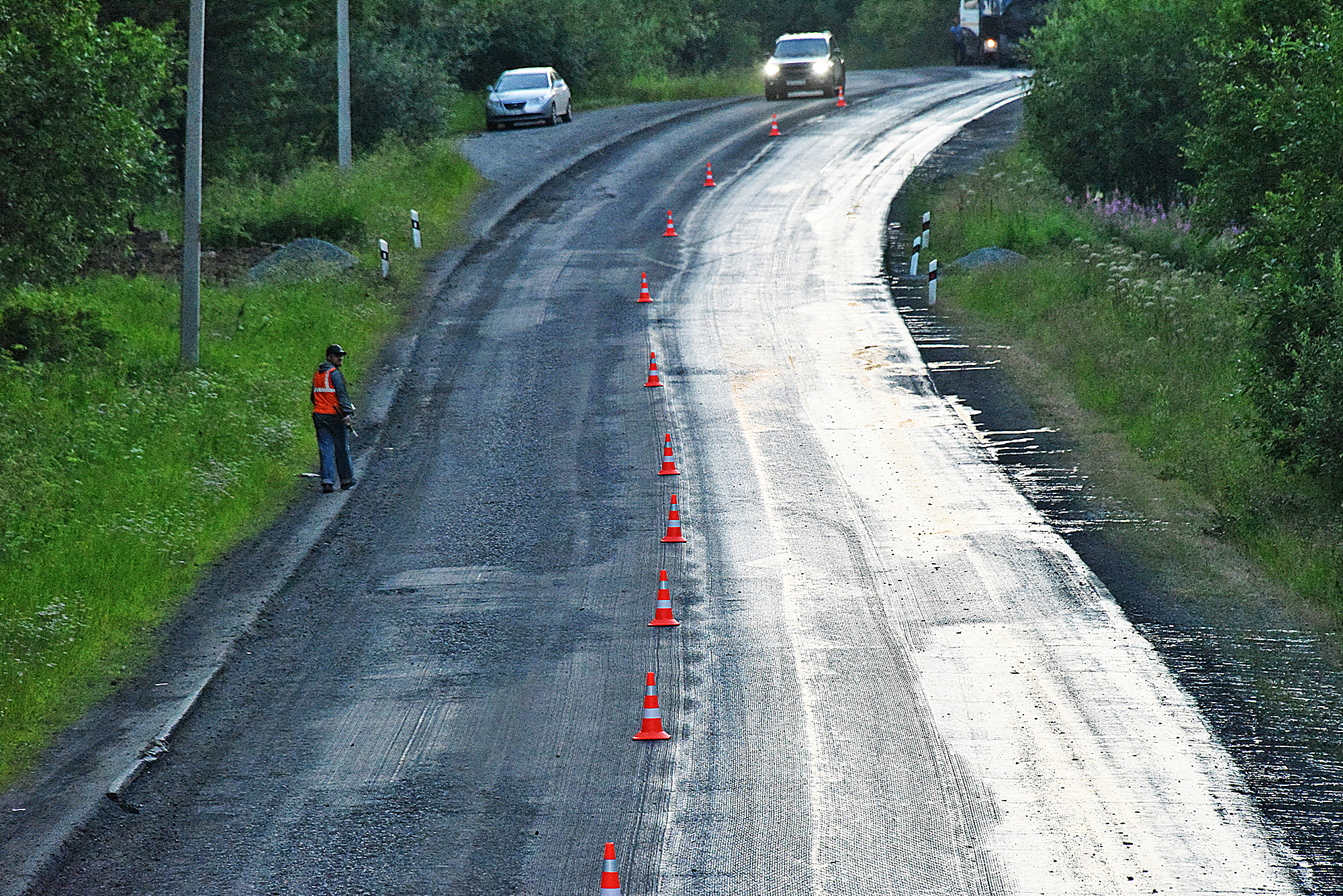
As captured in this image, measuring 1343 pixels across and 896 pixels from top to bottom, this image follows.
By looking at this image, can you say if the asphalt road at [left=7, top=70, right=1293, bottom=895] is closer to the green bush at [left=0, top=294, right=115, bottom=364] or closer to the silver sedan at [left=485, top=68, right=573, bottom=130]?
the green bush at [left=0, top=294, right=115, bottom=364]

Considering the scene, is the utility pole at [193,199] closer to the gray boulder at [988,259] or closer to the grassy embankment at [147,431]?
the grassy embankment at [147,431]

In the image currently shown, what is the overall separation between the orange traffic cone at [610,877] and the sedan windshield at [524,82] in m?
37.4

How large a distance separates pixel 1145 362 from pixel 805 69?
30.9 metres

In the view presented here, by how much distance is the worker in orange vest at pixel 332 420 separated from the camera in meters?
15.5

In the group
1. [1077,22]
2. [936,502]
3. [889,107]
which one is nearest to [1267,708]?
[936,502]

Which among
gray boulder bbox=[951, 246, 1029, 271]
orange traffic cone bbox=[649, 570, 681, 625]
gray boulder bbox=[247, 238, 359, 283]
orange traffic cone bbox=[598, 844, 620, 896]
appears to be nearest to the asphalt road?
orange traffic cone bbox=[649, 570, 681, 625]

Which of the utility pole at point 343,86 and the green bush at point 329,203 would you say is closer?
the green bush at point 329,203

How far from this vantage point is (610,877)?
6.69 metres

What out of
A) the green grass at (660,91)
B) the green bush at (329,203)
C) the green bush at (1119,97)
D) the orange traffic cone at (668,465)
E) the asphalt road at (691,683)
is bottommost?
the asphalt road at (691,683)

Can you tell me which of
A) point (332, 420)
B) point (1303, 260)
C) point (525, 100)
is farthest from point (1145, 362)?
point (525, 100)

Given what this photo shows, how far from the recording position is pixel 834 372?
20.0m

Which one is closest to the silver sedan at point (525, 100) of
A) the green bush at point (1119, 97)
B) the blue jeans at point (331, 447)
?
the green bush at point (1119, 97)

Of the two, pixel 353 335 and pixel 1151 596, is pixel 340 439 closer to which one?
pixel 353 335

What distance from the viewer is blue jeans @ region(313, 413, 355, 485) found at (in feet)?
50.6
